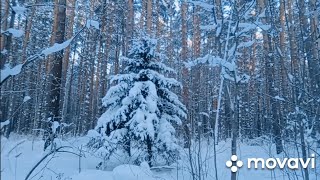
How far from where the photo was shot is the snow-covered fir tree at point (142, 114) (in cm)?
636

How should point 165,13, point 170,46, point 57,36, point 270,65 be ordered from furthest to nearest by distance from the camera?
point 170,46 < point 165,13 < point 270,65 < point 57,36

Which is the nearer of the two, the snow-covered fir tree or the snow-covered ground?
the snow-covered ground

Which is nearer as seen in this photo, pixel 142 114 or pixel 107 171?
pixel 107 171

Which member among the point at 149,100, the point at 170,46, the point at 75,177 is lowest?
the point at 75,177

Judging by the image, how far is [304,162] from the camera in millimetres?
3916

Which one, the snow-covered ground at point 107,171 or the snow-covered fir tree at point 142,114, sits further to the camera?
the snow-covered fir tree at point 142,114

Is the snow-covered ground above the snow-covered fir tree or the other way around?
the other way around

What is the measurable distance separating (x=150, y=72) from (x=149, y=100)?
669 millimetres

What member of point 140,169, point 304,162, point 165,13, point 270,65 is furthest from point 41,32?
point 304,162

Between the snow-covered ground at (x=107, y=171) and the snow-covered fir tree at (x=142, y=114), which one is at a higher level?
the snow-covered fir tree at (x=142, y=114)

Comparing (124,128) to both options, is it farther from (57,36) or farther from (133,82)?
(57,36)

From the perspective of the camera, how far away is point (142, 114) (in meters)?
6.40

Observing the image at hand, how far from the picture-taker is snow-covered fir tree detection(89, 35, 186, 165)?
636 cm

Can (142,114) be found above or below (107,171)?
above
